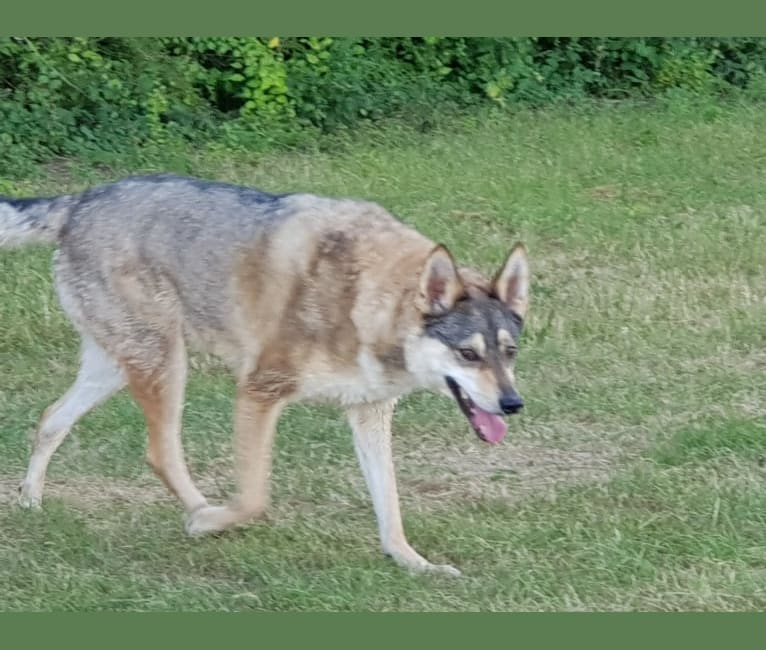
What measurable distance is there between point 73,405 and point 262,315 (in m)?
1.09

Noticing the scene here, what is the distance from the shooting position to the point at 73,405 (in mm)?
7309

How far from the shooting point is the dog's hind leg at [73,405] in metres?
7.21

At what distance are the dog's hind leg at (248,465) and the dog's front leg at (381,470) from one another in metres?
0.39

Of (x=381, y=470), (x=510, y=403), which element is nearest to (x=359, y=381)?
(x=381, y=470)

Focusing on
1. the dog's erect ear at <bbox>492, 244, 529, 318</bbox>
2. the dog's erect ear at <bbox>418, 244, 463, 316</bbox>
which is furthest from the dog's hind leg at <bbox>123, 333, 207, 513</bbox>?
the dog's erect ear at <bbox>492, 244, 529, 318</bbox>

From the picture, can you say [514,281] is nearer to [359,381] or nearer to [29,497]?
[359,381]

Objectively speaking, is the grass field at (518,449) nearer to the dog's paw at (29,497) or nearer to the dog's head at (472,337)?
the dog's paw at (29,497)

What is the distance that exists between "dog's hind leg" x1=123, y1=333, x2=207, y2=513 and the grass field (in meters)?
0.23

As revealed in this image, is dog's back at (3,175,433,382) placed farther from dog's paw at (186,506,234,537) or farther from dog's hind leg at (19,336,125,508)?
dog's paw at (186,506,234,537)

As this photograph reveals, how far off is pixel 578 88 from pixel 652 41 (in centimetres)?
107

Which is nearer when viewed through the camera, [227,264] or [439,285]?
[439,285]

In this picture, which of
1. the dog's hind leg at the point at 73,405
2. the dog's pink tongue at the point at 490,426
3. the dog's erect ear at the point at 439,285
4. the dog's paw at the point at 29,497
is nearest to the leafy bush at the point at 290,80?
the dog's hind leg at the point at 73,405

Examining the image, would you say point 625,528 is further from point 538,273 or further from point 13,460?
point 538,273

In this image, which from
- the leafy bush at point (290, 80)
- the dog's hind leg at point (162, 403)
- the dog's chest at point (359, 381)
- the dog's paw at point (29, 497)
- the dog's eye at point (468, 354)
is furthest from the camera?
the leafy bush at point (290, 80)
